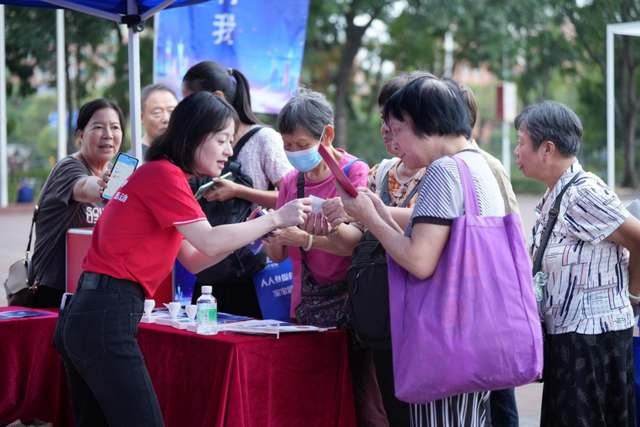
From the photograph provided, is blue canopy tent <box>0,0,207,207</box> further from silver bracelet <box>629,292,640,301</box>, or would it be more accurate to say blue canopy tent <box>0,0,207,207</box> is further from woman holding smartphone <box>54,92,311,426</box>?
silver bracelet <box>629,292,640,301</box>

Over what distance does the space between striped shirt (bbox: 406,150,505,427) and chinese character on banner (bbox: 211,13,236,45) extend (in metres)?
3.73

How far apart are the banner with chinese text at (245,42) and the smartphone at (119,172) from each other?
6.32 feet

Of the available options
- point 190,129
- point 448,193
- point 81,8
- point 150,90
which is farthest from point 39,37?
point 448,193

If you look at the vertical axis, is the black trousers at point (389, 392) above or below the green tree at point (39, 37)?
below

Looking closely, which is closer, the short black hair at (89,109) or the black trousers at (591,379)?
the black trousers at (591,379)

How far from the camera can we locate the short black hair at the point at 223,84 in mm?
3842

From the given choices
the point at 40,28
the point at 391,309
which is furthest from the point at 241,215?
the point at 40,28

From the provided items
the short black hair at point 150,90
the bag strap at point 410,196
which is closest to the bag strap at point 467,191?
the bag strap at point 410,196

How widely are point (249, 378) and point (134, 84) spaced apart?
5.98 ft

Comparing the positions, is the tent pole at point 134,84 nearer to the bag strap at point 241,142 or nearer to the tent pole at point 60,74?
the bag strap at point 241,142

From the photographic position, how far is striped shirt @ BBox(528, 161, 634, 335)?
2.97 metres

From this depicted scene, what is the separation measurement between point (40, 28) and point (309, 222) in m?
19.0

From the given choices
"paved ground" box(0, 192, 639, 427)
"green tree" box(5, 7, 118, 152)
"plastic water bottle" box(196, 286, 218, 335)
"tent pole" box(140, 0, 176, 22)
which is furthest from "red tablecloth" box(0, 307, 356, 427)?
"green tree" box(5, 7, 118, 152)

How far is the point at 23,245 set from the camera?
13414 millimetres
